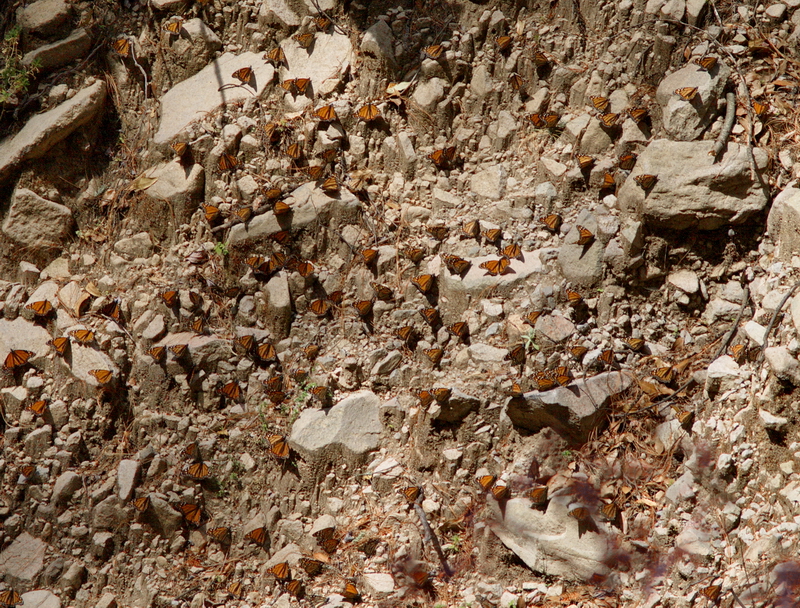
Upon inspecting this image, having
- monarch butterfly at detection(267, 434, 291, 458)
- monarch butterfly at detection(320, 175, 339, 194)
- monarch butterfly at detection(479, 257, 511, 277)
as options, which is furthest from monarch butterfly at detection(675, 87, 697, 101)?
monarch butterfly at detection(267, 434, 291, 458)

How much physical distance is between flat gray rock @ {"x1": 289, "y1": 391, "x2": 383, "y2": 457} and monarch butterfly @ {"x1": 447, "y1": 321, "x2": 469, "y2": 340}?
771 mm

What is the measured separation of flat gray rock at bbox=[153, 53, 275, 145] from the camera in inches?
215

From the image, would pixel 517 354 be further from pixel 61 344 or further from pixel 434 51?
pixel 61 344

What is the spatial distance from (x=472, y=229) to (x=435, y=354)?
1036mm

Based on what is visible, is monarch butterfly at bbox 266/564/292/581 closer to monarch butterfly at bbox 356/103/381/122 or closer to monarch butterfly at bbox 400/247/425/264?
monarch butterfly at bbox 400/247/425/264

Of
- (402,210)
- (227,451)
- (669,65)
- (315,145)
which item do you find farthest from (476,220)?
(227,451)

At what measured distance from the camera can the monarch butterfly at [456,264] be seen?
4723mm

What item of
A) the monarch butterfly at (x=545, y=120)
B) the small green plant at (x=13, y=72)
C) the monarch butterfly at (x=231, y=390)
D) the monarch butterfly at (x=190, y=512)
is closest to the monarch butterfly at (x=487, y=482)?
the monarch butterfly at (x=231, y=390)

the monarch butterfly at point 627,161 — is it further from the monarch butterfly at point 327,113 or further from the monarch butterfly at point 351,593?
the monarch butterfly at point 351,593

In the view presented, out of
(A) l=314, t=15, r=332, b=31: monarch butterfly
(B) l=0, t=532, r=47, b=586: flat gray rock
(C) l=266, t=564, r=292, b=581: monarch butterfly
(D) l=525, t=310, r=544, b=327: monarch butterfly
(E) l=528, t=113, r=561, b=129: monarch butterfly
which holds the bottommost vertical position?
(C) l=266, t=564, r=292, b=581: monarch butterfly

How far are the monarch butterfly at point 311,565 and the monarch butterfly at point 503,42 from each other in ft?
14.0

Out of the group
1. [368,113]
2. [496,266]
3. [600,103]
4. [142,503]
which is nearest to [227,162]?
[368,113]

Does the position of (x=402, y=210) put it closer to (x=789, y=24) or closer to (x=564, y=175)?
(x=564, y=175)

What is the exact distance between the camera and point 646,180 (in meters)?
4.47
